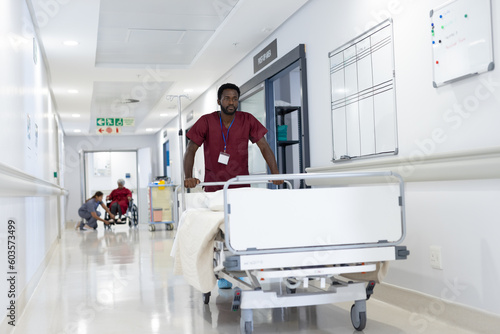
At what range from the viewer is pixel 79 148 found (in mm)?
19438

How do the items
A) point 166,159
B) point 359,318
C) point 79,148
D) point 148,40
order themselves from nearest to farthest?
point 359,318
point 148,40
point 166,159
point 79,148

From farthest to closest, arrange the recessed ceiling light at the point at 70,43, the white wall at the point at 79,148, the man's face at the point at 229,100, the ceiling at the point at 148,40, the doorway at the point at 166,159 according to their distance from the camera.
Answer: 1. the white wall at the point at 79,148
2. the doorway at the point at 166,159
3. the recessed ceiling light at the point at 70,43
4. the ceiling at the point at 148,40
5. the man's face at the point at 229,100

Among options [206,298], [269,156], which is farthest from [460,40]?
[206,298]

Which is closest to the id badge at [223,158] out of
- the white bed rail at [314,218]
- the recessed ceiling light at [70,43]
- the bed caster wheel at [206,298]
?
the bed caster wheel at [206,298]

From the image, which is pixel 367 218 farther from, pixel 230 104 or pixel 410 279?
pixel 230 104

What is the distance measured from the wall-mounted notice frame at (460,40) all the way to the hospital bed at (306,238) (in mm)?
825

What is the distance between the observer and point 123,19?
7.02 metres

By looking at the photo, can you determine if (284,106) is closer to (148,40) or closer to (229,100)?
(148,40)

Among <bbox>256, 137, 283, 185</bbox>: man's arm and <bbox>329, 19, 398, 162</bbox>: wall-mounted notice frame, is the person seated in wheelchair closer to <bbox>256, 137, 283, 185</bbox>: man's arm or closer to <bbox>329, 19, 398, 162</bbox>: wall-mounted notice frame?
<bbox>329, 19, 398, 162</bbox>: wall-mounted notice frame

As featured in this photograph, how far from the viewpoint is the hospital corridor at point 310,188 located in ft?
9.57

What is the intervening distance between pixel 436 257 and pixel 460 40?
1.36 m

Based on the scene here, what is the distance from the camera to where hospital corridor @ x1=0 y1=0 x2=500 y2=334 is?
2.92m

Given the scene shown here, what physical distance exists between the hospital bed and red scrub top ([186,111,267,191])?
46.2 inches

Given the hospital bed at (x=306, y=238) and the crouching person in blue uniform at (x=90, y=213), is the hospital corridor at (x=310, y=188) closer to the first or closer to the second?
the hospital bed at (x=306, y=238)
